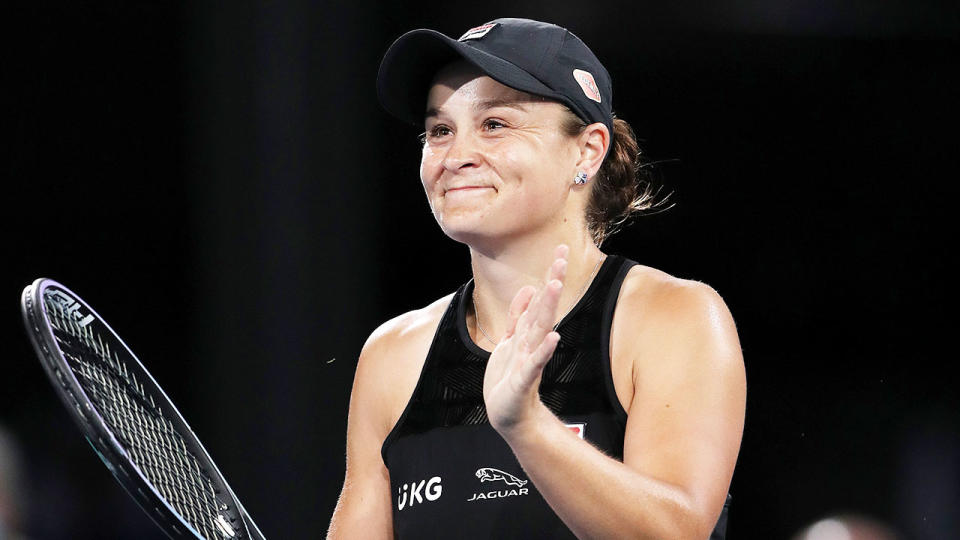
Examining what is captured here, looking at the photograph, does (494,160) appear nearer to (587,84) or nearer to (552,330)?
(587,84)

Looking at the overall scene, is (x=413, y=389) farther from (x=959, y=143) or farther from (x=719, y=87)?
(x=959, y=143)

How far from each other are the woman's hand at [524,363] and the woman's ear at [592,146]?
0.48 meters

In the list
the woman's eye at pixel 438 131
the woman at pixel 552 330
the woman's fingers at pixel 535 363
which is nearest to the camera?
the woman's fingers at pixel 535 363

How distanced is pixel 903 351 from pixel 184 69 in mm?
2350

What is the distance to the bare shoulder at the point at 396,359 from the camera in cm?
193

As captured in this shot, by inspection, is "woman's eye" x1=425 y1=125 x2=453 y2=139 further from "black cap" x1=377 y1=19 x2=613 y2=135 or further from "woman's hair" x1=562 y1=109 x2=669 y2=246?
"woman's hair" x1=562 y1=109 x2=669 y2=246

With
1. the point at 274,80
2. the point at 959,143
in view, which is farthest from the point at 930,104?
the point at 274,80

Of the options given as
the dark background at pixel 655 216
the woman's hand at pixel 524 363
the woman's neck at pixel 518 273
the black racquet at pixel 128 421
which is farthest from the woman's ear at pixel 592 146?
the dark background at pixel 655 216

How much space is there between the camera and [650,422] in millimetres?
1597

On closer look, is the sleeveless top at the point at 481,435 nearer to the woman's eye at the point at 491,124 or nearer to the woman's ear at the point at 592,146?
the woman's ear at the point at 592,146

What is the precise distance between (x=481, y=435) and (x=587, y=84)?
1.87 ft

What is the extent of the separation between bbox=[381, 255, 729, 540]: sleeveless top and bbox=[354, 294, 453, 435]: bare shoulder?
0.22ft

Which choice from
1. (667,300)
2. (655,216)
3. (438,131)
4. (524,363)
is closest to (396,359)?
(438,131)

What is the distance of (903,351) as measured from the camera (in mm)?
3582
